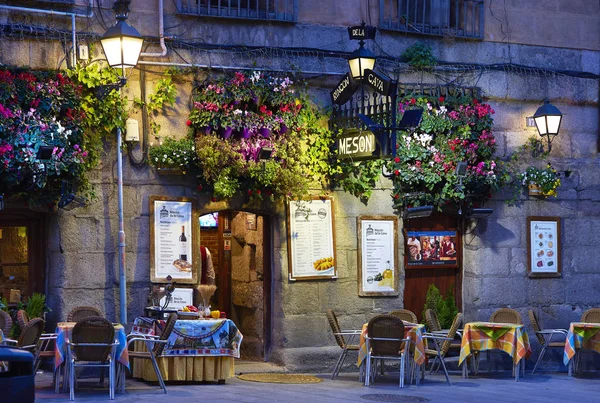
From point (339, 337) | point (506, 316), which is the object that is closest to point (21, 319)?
point (339, 337)

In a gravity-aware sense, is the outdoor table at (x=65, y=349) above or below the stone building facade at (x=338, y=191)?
below

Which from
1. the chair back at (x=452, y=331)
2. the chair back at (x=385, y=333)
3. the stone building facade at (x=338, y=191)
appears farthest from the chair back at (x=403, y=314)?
the chair back at (x=385, y=333)

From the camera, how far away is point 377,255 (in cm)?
1410

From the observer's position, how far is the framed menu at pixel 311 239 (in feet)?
44.8

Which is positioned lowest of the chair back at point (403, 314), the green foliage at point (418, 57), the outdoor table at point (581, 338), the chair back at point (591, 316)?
the outdoor table at point (581, 338)

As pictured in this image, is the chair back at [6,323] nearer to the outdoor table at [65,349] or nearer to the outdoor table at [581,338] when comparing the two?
the outdoor table at [65,349]

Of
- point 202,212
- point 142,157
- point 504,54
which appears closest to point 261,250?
point 202,212

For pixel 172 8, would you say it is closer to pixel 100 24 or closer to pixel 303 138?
pixel 100 24

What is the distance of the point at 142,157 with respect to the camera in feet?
42.1

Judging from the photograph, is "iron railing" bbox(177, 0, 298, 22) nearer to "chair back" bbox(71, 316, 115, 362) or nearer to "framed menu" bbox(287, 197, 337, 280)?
"framed menu" bbox(287, 197, 337, 280)

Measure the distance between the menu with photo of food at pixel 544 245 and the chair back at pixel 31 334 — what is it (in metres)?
7.12

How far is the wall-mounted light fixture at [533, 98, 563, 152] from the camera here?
14.7 metres

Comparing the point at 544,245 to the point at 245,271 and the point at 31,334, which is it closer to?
the point at 245,271

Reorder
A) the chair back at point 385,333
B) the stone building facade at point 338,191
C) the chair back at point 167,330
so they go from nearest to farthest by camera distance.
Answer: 1. the chair back at point 167,330
2. the chair back at point 385,333
3. the stone building facade at point 338,191
